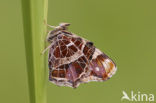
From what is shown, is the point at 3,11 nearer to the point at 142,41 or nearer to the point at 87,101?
the point at 87,101

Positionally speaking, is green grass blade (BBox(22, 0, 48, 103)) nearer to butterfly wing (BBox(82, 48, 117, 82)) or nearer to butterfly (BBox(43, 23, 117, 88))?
butterfly (BBox(43, 23, 117, 88))

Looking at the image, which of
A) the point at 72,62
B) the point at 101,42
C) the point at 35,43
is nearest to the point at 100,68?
the point at 72,62

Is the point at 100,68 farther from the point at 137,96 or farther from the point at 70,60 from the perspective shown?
the point at 137,96

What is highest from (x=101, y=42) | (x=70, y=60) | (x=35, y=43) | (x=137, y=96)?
(x=35, y=43)

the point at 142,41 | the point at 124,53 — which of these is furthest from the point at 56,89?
the point at 142,41

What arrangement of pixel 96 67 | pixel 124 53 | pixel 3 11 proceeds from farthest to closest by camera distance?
pixel 124 53 < pixel 3 11 < pixel 96 67

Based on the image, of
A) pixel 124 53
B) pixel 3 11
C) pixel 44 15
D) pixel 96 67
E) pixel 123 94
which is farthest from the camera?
pixel 124 53

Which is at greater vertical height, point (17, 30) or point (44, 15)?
point (44, 15)

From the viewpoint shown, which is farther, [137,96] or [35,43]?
[137,96]
